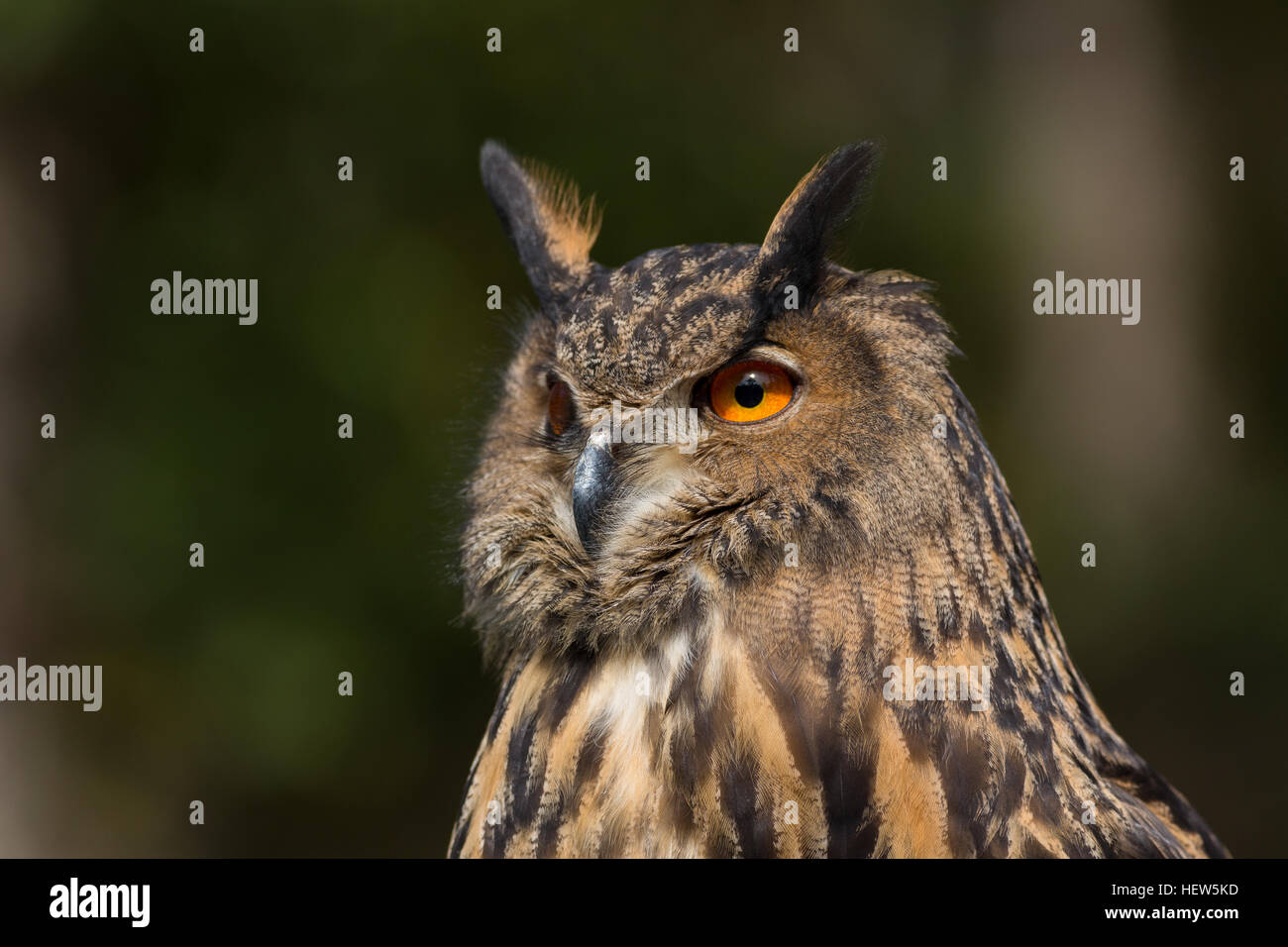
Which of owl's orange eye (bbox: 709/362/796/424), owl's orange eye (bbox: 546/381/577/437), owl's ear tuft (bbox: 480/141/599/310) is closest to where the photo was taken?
owl's orange eye (bbox: 709/362/796/424)

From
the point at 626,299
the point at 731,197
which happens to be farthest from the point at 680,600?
the point at 731,197

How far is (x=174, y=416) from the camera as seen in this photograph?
479 cm

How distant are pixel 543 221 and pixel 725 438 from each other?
84 centimetres

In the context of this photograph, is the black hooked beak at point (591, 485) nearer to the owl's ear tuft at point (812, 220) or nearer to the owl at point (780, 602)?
the owl at point (780, 602)

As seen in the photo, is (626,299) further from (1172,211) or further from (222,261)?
(1172,211)

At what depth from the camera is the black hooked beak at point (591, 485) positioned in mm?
2070

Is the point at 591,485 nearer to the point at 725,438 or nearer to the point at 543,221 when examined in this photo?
the point at 725,438

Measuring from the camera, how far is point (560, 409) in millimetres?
2332

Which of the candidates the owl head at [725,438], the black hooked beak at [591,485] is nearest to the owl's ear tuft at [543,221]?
the owl head at [725,438]

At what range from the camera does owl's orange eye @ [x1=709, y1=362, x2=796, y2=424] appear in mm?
2051

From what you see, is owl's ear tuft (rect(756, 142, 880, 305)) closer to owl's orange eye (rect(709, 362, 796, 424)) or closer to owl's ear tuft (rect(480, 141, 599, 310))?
owl's orange eye (rect(709, 362, 796, 424))

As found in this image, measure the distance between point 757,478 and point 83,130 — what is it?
388cm

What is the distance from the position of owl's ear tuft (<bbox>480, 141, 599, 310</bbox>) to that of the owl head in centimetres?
21

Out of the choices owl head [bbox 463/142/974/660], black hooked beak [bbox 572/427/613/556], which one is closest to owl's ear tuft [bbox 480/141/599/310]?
owl head [bbox 463/142/974/660]
